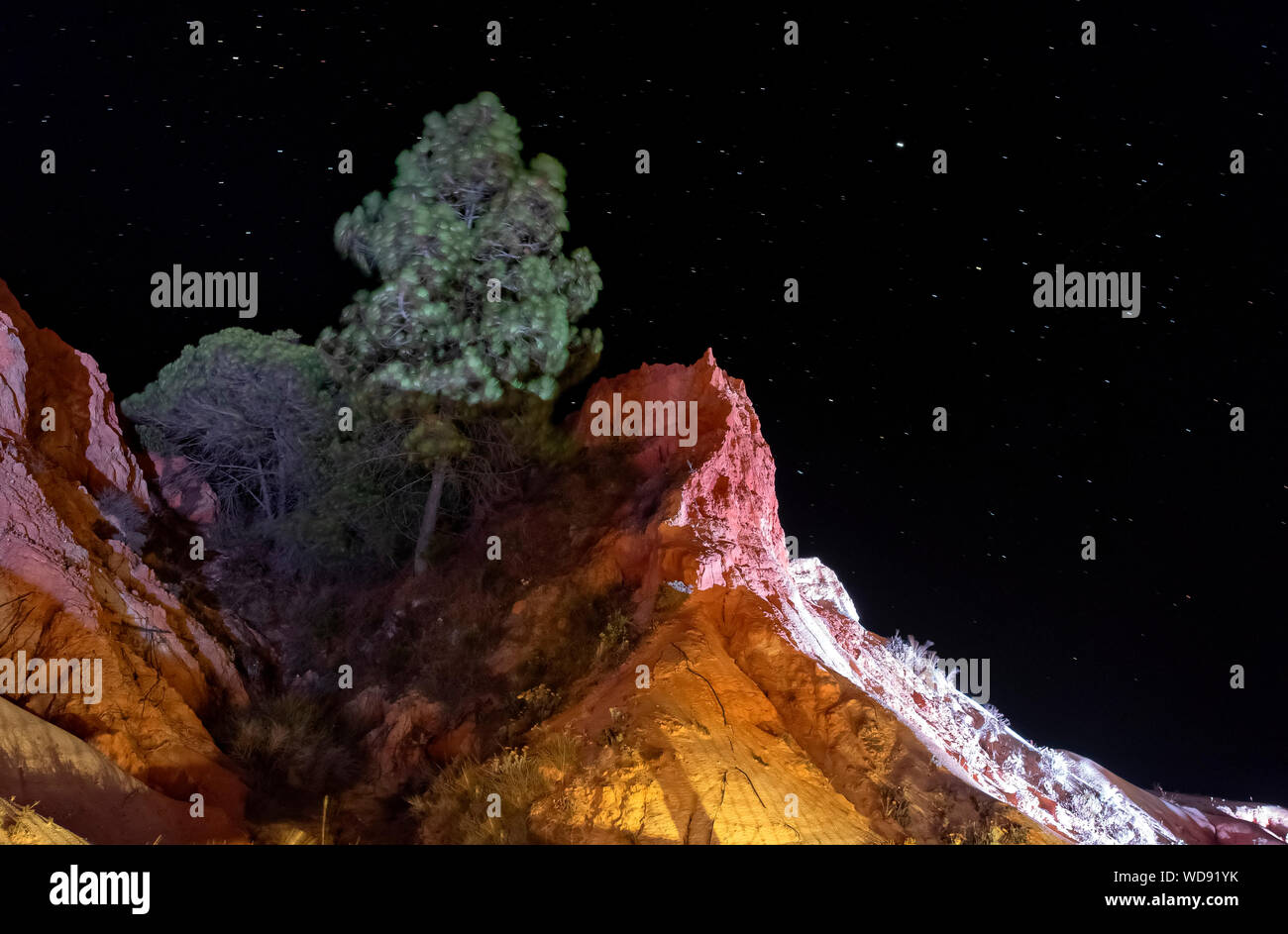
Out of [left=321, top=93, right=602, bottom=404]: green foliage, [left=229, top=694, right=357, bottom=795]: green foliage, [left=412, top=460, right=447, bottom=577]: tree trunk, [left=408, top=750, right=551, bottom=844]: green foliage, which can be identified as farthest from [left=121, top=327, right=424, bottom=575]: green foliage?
[left=408, top=750, right=551, bottom=844]: green foliage

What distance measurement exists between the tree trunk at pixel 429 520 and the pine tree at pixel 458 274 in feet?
1.86

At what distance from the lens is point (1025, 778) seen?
47.6 feet

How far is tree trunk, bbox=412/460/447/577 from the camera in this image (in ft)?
38.9

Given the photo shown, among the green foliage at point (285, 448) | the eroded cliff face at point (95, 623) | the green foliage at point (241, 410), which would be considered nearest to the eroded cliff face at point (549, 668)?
the eroded cliff face at point (95, 623)

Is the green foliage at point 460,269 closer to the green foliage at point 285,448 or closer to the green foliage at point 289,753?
the green foliage at point 285,448

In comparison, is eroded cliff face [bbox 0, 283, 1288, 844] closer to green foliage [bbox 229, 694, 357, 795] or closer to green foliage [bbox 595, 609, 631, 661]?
green foliage [bbox 595, 609, 631, 661]

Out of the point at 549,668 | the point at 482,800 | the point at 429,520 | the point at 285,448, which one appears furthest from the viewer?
the point at 285,448

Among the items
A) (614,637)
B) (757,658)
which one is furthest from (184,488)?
(757,658)

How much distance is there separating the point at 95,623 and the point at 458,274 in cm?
597

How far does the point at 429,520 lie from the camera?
12.0 metres

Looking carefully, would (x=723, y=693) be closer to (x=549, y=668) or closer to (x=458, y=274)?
(x=549, y=668)

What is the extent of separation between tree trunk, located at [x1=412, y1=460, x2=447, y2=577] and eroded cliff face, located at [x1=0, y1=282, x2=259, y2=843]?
7.79 ft

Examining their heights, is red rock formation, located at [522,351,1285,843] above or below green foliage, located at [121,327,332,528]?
below

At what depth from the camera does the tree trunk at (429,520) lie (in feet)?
38.9
